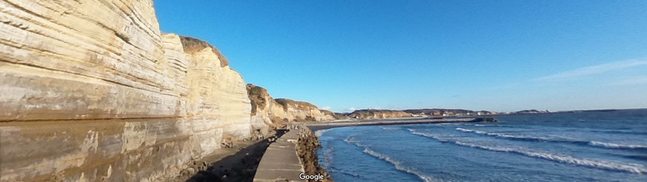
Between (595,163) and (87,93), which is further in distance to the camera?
(595,163)

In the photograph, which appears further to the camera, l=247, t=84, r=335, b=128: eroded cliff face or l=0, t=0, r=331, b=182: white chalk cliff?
l=247, t=84, r=335, b=128: eroded cliff face

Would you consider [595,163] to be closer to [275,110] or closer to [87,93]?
[87,93]

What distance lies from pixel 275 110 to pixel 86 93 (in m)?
61.5

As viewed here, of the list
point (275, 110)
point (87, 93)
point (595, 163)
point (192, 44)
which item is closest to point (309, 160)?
point (192, 44)

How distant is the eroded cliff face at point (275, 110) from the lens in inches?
1467

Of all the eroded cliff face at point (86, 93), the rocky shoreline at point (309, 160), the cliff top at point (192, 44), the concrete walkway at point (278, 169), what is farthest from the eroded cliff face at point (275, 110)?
the eroded cliff face at point (86, 93)

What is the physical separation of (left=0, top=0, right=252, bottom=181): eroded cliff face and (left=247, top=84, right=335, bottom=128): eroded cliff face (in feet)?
82.5

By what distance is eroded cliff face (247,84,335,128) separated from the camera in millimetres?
37253

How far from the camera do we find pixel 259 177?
7098mm

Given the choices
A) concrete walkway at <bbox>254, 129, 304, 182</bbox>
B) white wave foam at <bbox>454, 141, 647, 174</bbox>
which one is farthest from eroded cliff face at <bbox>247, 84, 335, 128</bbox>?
white wave foam at <bbox>454, 141, 647, 174</bbox>

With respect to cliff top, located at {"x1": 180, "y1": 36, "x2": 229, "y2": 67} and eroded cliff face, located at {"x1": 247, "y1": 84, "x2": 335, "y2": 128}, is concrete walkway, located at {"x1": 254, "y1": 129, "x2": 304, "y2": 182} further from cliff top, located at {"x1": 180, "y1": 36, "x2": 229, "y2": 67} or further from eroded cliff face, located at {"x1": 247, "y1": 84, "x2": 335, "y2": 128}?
eroded cliff face, located at {"x1": 247, "y1": 84, "x2": 335, "y2": 128}

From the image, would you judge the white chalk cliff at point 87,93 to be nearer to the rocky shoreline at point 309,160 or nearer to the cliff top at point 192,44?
the cliff top at point 192,44

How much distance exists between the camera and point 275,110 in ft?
216

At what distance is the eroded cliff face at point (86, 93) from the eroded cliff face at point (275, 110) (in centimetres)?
2514
